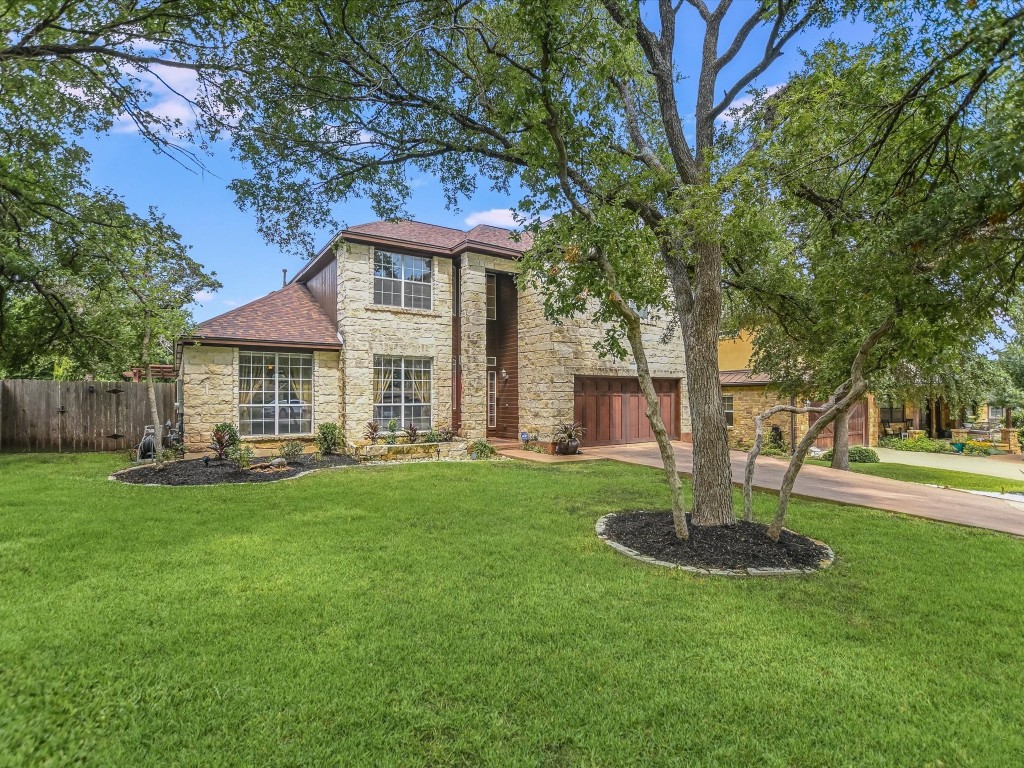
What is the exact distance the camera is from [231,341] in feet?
37.6

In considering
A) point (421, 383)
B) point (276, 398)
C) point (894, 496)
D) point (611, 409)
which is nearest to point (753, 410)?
point (611, 409)

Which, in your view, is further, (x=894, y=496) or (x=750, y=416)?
(x=750, y=416)

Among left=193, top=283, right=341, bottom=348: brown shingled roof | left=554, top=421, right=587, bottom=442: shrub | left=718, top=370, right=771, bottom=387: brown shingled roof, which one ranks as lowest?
left=554, top=421, right=587, bottom=442: shrub

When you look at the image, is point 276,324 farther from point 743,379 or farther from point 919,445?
point 919,445

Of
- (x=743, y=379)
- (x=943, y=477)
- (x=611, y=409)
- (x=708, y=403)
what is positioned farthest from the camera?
(x=743, y=379)

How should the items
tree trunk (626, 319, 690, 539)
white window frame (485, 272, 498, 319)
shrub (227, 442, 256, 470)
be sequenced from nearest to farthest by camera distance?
tree trunk (626, 319, 690, 539), shrub (227, 442, 256, 470), white window frame (485, 272, 498, 319)

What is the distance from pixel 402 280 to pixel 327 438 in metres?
4.99

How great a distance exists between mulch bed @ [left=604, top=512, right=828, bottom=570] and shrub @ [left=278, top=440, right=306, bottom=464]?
8649 mm

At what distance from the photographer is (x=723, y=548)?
5098mm

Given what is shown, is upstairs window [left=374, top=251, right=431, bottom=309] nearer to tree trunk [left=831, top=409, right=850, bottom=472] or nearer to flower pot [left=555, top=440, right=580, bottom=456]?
flower pot [left=555, top=440, right=580, bottom=456]

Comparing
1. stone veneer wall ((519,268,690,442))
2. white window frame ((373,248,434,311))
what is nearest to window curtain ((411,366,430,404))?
white window frame ((373,248,434,311))

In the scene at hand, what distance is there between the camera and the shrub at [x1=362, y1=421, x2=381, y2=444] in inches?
488

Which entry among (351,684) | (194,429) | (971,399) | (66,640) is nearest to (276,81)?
(66,640)

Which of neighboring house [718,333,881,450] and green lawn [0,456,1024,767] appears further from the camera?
neighboring house [718,333,881,450]
